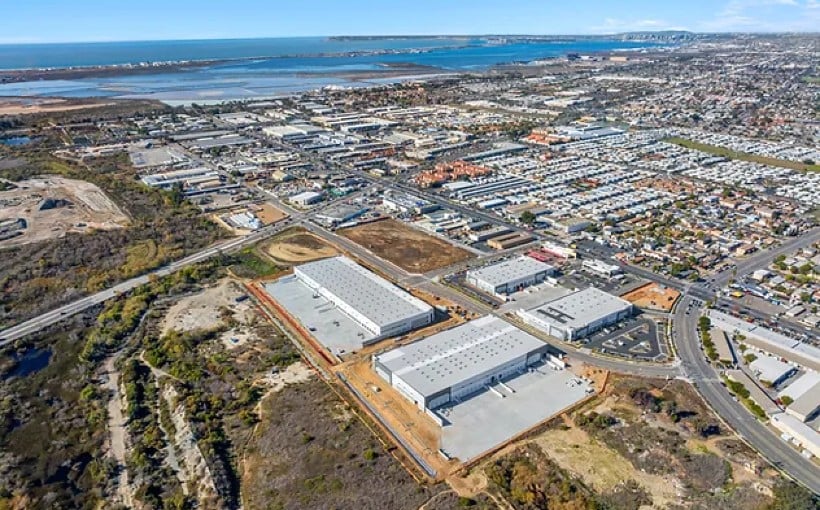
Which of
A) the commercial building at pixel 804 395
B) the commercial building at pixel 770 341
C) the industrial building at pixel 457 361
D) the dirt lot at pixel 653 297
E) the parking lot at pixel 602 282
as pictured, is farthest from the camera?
the parking lot at pixel 602 282

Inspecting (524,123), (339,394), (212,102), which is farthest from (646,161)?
(212,102)

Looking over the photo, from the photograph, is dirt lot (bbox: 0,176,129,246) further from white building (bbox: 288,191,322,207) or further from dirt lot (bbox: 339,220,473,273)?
dirt lot (bbox: 339,220,473,273)

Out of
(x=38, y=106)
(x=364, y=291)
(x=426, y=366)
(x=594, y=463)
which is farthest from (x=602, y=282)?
(x=38, y=106)

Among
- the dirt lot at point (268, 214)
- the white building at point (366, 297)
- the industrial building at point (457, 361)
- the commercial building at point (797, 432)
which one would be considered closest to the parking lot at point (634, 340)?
the industrial building at point (457, 361)

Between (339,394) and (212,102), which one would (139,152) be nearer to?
(212,102)

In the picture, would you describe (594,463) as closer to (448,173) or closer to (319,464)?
(319,464)

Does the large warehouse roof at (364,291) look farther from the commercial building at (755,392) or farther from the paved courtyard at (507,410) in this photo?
the commercial building at (755,392)
